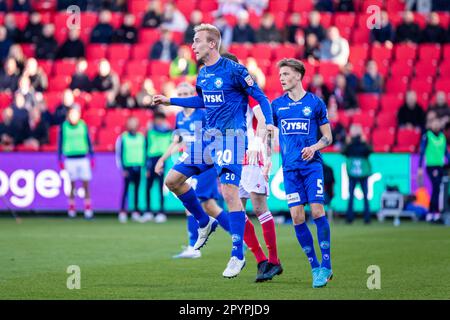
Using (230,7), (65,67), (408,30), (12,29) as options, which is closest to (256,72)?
(230,7)

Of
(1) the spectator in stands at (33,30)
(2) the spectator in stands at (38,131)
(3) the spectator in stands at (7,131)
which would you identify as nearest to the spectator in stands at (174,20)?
(1) the spectator in stands at (33,30)

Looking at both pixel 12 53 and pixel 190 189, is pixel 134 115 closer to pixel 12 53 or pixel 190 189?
pixel 12 53

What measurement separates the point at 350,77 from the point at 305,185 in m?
12.7

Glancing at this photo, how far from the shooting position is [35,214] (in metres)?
20.9

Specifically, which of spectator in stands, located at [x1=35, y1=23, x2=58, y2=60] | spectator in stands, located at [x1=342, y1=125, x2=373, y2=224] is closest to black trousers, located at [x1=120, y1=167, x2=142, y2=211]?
spectator in stands, located at [x1=342, y1=125, x2=373, y2=224]

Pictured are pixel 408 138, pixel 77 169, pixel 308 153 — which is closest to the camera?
pixel 308 153

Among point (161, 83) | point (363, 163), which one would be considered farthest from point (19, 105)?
point (363, 163)

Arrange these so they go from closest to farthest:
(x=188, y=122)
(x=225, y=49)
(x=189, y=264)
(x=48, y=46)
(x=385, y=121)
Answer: (x=189, y=264)
(x=188, y=122)
(x=385, y=121)
(x=225, y=49)
(x=48, y=46)

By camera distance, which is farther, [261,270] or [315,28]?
[315,28]

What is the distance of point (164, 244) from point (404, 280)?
5.41 metres

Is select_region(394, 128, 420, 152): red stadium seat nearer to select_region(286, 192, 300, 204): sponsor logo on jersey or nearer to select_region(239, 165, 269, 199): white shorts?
select_region(239, 165, 269, 199): white shorts

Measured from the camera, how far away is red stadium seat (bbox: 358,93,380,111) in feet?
72.6

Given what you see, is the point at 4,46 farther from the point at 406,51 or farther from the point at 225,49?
the point at 406,51

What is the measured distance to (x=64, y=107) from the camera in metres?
21.8
